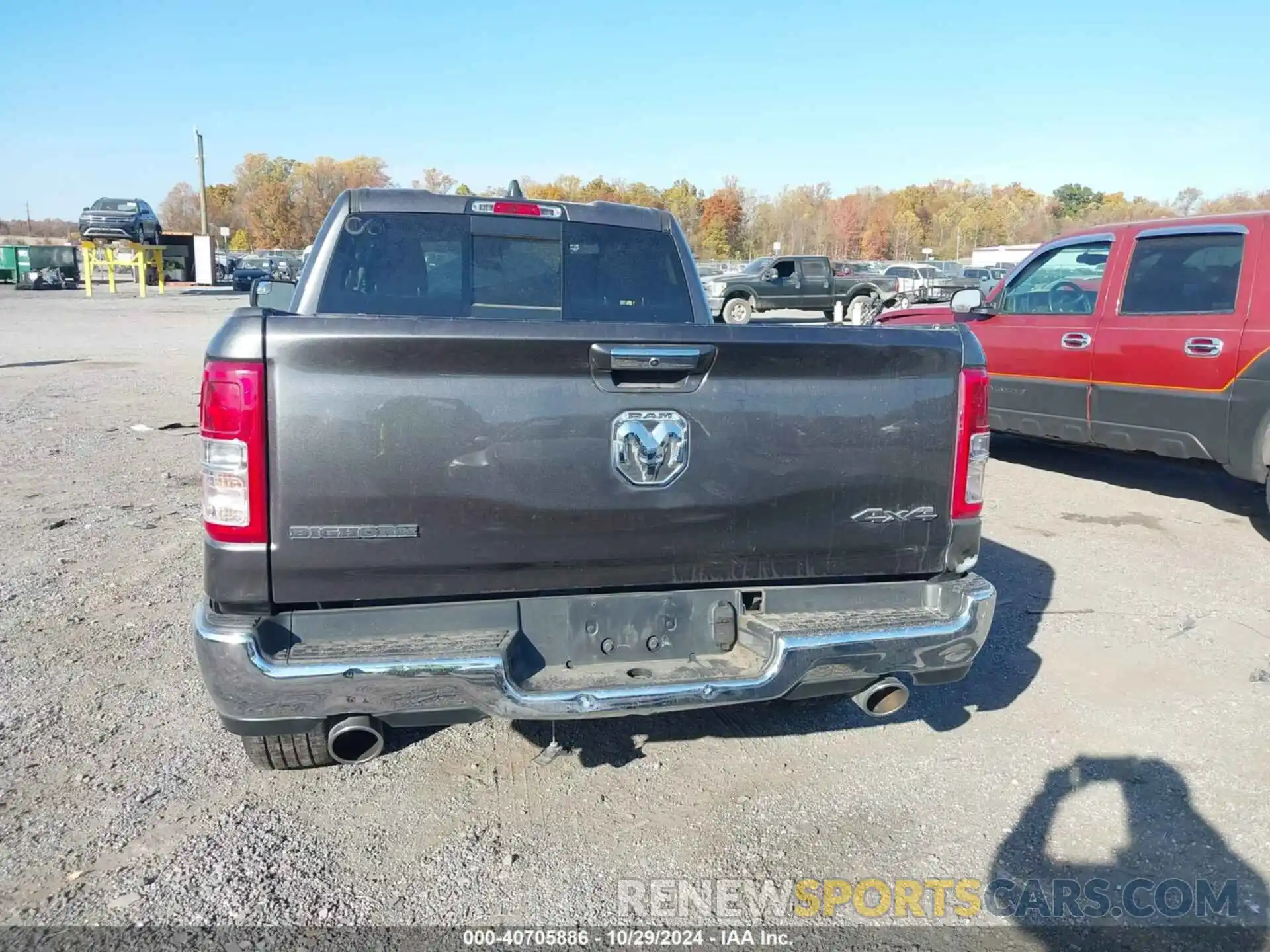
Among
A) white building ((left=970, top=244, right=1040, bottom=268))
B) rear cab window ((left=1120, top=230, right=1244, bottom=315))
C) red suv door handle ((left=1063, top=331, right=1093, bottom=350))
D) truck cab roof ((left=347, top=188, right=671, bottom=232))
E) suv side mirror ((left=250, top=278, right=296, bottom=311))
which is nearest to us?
truck cab roof ((left=347, top=188, right=671, bottom=232))

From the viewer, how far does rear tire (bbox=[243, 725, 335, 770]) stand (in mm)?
3227

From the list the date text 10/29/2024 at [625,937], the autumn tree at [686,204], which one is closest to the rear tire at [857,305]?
the date text 10/29/2024 at [625,937]

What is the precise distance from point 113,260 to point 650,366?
1652 inches

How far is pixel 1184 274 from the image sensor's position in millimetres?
6848

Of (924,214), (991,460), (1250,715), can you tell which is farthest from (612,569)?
(924,214)

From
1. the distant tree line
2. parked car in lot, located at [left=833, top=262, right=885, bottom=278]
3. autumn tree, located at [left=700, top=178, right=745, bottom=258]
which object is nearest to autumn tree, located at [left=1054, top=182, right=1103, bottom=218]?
the distant tree line

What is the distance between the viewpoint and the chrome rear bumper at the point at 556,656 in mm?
2648

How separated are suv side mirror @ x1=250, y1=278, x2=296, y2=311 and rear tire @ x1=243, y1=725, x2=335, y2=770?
185 centimetres

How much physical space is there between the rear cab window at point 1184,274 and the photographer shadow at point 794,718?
10.9 ft

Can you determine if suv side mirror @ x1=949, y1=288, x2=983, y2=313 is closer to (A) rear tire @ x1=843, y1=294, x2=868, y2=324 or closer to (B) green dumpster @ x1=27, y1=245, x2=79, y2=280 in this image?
(A) rear tire @ x1=843, y1=294, x2=868, y2=324

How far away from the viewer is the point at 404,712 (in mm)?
2721

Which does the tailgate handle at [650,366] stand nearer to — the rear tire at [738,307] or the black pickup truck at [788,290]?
the black pickup truck at [788,290]

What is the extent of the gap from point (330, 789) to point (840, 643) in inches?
71.5

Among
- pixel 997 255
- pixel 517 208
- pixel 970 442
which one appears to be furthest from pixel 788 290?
pixel 997 255
